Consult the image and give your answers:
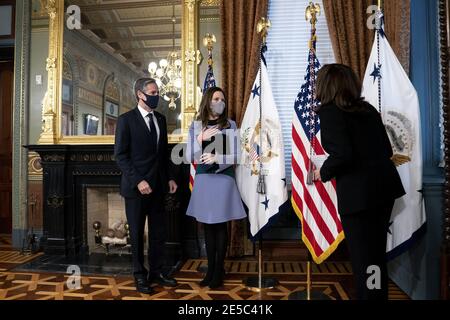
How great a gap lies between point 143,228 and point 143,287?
1.34 ft

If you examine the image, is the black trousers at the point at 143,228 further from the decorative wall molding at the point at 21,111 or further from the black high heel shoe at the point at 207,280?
the decorative wall molding at the point at 21,111

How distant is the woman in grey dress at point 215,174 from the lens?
240cm

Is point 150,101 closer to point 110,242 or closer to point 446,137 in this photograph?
point 110,242

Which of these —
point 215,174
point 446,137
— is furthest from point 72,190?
point 446,137

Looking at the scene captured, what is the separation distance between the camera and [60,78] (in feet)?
11.8

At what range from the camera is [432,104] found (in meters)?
2.33

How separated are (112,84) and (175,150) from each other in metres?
0.97

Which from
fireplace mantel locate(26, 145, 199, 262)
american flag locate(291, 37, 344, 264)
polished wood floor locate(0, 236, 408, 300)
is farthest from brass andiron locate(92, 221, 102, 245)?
american flag locate(291, 37, 344, 264)

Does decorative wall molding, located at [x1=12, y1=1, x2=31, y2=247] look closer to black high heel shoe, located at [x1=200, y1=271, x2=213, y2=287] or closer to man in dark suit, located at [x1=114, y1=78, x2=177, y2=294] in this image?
man in dark suit, located at [x1=114, y1=78, x2=177, y2=294]

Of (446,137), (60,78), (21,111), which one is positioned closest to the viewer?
(446,137)

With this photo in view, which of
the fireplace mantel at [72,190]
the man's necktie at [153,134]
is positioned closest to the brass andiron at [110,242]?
the fireplace mantel at [72,190]

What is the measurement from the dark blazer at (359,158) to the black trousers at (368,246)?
0.06 meters

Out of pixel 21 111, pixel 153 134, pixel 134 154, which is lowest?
pixel 134 154
